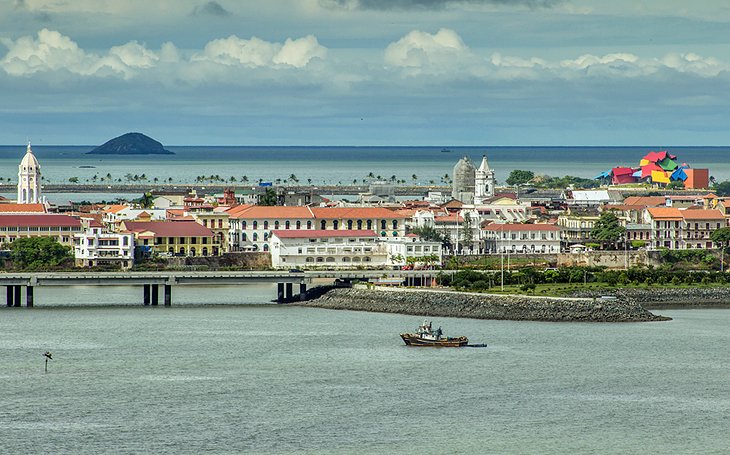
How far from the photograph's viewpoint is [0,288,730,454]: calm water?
168ft

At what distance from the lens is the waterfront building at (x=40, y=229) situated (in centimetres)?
11431

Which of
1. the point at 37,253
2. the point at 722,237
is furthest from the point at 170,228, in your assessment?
the point at 722,237

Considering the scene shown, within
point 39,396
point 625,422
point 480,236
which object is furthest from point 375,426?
point 480,236

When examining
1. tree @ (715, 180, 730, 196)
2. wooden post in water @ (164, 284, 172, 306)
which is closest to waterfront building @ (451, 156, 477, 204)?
tree @ (715, 180, 730, 196)

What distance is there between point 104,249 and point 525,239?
93.8 ft

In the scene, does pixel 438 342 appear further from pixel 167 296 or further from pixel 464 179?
pixel 464 179

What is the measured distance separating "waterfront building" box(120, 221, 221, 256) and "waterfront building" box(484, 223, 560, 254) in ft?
61.7

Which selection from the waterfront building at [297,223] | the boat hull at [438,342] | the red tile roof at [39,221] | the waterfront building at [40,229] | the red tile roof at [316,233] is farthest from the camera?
the waterfront building at [297,223]

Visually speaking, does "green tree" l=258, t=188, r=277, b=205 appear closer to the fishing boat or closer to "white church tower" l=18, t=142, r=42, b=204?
"white church tower" l=18, t=142, r=42, b=204

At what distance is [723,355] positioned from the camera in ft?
226

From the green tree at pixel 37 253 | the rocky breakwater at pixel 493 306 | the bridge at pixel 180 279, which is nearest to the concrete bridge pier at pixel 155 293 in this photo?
the bridge at pixel 180 279

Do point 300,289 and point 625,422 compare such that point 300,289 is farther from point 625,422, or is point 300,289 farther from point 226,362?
point 625,422

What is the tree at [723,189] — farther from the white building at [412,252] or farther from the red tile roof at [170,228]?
the red tile roof at [170,228]

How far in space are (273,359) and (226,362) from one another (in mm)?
1989
